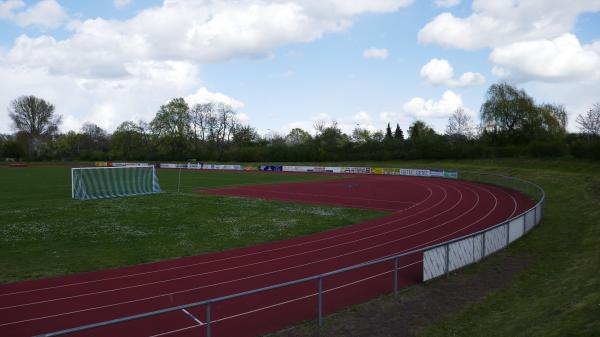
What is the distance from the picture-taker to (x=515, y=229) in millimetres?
21172

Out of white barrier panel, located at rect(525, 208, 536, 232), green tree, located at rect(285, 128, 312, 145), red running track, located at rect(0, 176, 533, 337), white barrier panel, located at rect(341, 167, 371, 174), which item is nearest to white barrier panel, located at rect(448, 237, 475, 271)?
red running track, located at rect(0, 176, 533, 337)

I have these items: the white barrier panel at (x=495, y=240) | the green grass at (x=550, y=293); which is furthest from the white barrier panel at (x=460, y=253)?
the green grass at (x=550, y=293)

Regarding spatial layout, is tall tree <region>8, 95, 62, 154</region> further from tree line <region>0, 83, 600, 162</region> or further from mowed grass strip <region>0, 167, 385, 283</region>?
mowed grass strip <region>0, 167, 385, 283</region>

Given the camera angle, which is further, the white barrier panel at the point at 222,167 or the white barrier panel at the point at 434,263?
the white barrier panel at the point at 222,167

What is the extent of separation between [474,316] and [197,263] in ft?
37.0

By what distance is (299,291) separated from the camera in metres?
14.8

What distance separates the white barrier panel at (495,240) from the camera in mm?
18312

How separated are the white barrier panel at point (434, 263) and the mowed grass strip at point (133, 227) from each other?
10.3 metres

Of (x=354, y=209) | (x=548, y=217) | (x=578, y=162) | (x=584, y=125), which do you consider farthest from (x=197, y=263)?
(x=584, y=125)

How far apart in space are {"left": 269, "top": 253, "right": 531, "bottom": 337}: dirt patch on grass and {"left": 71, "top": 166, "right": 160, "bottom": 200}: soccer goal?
33802 millimetres

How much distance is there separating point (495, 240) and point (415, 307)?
793cm

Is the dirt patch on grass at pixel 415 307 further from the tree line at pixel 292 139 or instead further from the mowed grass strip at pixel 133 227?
the tree line at pixel 292 139

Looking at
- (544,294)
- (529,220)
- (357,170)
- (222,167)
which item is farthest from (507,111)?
(544,294)

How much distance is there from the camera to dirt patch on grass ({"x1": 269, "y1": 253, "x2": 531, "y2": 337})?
36.4 ft
